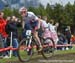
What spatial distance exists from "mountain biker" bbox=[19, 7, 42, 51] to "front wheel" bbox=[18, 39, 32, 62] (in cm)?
46

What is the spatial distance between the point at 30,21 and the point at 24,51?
1.15m

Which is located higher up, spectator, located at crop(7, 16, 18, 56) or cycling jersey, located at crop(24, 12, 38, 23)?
cycling jersey, located at crop(24, 12, 38, 23)

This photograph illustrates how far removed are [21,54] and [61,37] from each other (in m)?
7.14

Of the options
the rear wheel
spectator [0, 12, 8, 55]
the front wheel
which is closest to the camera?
the front wheel

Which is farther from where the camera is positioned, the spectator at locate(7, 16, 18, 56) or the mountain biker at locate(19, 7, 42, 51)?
the spectator at locate(7, 16, 18, 56)

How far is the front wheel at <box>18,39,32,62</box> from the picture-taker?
13061mm

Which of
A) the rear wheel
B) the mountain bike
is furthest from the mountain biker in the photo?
the rear wheel

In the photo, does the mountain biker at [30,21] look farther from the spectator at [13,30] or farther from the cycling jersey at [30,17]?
the spectator at [13,30]

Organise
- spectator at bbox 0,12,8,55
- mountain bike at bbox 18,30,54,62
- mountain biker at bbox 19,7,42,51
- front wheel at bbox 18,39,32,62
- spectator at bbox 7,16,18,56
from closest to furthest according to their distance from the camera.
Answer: front wheel at bbox 18,39,32,62 → mountain bike at bbox 18,30,54,62 → mountain biker at bbox 19,7,42,51 → spectator at bbox 0,12,8,55 → spectator at bbox 7,16,18,56

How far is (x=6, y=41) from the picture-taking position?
53.3ft

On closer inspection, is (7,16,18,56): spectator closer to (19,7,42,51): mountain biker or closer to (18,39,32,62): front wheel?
(19,7,42,51): mountain biker

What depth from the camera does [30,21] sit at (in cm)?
1434

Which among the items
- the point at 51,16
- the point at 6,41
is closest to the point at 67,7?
the point at 51,16

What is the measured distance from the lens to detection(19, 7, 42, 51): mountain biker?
13.5 meters
